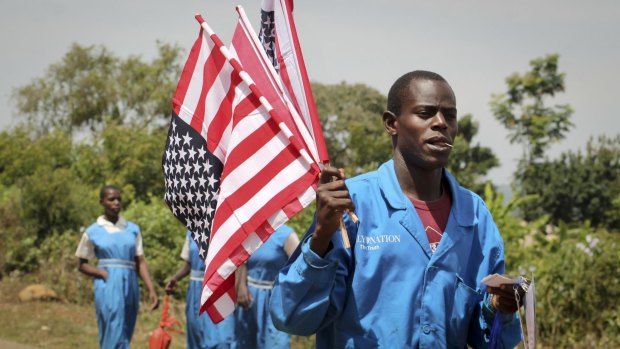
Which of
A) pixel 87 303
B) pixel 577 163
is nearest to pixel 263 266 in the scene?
pixel 87 303

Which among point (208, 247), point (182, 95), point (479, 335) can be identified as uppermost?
point (182, 95)

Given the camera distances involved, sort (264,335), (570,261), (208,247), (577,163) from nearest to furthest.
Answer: (208,247) < (264,335) < (570,261) < (577,163)

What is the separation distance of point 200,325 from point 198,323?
0.05 m

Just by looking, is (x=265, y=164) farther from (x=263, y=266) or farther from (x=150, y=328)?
(x=150, y=328)

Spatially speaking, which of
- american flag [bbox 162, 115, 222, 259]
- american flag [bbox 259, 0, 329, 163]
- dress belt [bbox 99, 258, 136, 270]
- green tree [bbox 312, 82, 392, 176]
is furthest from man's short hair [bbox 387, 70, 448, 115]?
green tree [bbox 312, 82, 392, 176]

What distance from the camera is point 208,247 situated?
4301 millimetres

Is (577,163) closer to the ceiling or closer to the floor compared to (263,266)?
closer to the ceiling

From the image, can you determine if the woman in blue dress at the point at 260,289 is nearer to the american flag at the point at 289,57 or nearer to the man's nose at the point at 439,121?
the american flag at the point at 289,57

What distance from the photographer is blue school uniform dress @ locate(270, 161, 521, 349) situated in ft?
11.1

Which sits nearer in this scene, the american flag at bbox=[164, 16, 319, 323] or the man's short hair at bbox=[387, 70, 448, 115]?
the man's short hair at bbox=[387, 70, 448, 115]

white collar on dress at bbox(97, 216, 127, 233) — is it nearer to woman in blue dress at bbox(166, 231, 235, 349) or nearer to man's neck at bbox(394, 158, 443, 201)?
woman in blue dress at bbox(166, 231, 235, 349)

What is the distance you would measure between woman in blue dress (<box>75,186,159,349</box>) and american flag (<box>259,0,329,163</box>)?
228 inches

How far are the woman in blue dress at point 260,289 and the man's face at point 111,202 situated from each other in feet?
5.80

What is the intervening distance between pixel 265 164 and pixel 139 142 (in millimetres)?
20116
